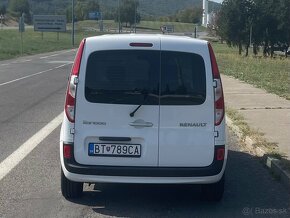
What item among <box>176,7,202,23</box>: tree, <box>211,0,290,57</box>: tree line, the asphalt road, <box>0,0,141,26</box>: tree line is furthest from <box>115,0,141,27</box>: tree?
the asphalt road

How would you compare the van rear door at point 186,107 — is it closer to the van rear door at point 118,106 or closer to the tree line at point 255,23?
the van rear door at point 118,106

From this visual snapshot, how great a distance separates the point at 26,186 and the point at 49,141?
9.97ft

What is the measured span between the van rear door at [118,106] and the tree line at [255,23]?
173 ft

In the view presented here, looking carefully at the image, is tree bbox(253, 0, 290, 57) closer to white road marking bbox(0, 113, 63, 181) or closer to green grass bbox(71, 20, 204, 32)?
white road marking bbox(0, 113, 63, 181)

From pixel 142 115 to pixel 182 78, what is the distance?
54cm

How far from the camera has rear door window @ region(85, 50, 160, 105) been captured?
614 centimetres

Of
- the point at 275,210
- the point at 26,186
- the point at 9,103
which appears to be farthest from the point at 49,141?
the point at 9,103

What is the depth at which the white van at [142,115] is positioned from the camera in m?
6.11

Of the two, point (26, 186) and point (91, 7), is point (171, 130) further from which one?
point (91, 7)

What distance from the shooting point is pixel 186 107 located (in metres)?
6.14

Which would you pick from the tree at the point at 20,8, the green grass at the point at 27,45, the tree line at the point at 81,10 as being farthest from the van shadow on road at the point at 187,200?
the tree at the point at 20,8

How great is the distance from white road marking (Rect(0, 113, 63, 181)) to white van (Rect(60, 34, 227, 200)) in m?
1.80

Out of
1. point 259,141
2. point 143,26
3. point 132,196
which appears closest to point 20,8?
point 143,26

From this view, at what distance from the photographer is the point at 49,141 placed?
1004cm
